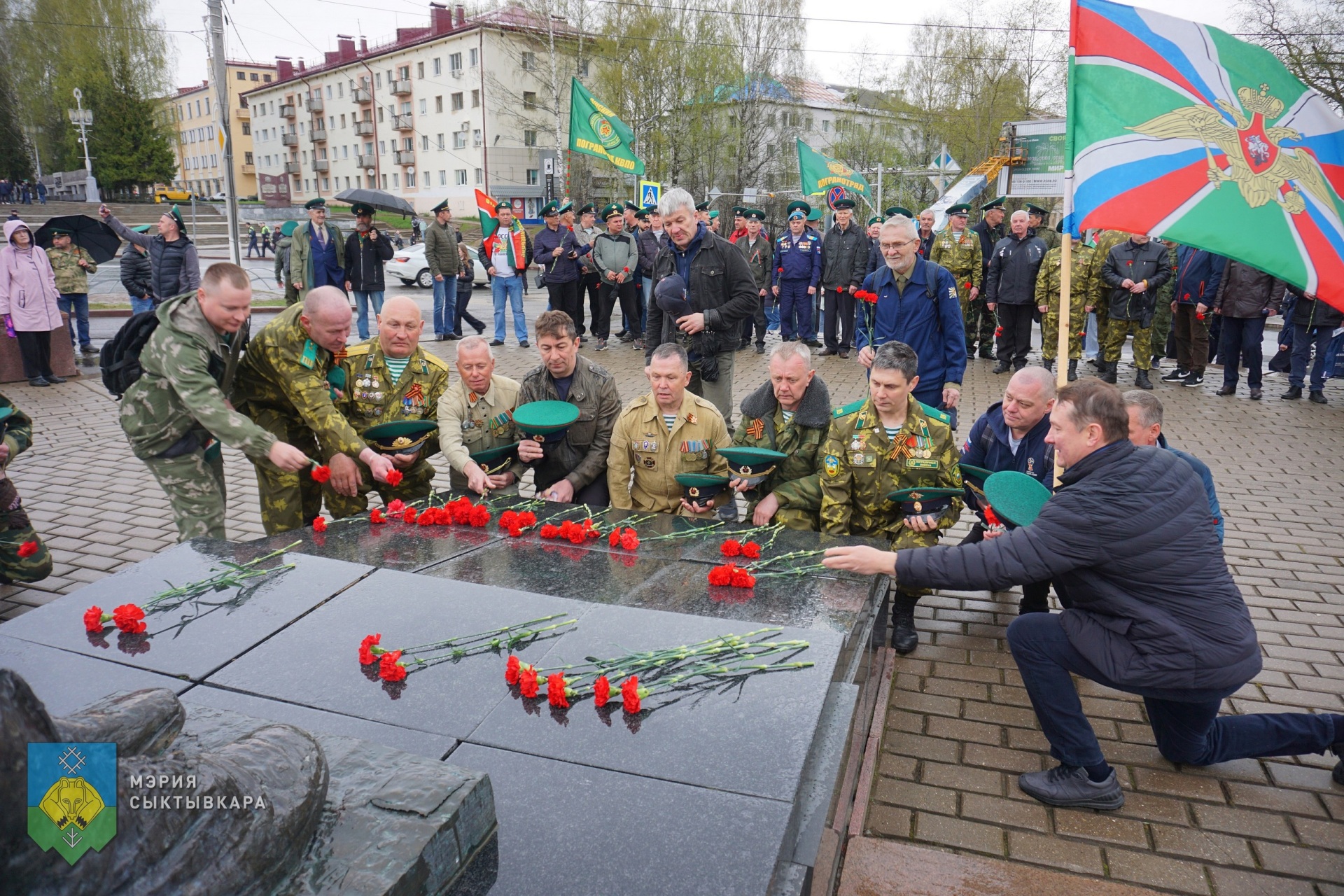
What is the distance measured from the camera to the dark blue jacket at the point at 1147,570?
284 centimetres

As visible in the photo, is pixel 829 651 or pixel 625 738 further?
pixel 829 651

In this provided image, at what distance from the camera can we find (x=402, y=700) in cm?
262

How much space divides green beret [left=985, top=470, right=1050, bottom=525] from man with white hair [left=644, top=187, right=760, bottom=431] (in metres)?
3.26

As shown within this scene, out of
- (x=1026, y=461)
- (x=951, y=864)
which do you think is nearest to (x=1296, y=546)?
(x=1026, y=461)

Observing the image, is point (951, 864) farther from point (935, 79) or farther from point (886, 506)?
point (935, 79)

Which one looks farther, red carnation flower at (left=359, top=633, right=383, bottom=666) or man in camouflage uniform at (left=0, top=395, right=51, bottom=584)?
man in camouflage uniform at (left=0, top=395, right=51, bottom=584)

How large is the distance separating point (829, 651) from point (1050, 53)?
41.1 metres

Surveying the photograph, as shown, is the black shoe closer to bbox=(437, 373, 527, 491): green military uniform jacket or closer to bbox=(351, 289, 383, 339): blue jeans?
bbox=(437, 373, 527, 491): green military uniform jacket

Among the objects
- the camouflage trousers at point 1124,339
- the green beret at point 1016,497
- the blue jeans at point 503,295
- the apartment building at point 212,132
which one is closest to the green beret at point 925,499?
the green beret at point 1016,497

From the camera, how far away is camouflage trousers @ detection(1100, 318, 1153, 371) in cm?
1073

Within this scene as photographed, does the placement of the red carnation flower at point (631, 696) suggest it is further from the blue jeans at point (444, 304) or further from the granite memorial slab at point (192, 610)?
the blue jeans at point (444, 304)

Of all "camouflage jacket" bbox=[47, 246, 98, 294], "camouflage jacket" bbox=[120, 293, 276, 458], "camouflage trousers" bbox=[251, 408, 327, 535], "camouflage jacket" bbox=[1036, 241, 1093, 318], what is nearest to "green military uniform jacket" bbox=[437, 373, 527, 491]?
"camouflage trousers" bbox=[251, 408, 327, 535]

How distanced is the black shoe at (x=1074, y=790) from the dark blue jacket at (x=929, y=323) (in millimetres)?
3452

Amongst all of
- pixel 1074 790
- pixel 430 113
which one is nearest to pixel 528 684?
pixel 1074 790
